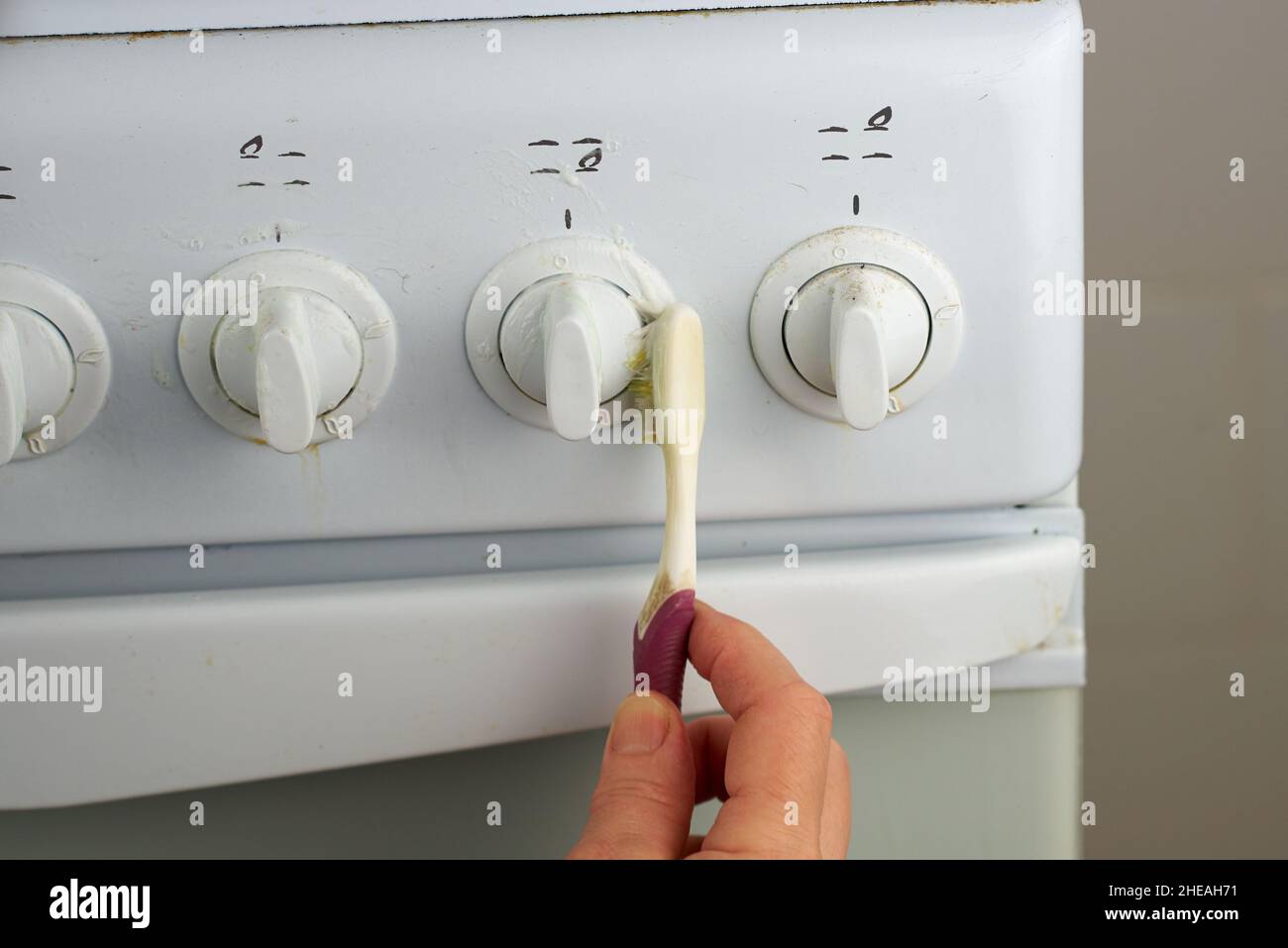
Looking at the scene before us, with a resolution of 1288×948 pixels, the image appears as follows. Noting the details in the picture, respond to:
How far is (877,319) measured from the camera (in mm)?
241

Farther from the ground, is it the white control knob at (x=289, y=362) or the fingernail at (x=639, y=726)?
the white control knob at (x=289, y=362)

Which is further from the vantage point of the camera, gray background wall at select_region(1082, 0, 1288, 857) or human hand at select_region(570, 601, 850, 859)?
gray background wall at select_region(1082, 0, 1288, 857)

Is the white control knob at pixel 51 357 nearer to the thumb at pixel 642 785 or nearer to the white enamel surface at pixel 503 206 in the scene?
the white enamel surface at pixel 503 206

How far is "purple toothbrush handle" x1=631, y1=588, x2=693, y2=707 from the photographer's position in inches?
10.7

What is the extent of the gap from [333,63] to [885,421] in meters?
0.19

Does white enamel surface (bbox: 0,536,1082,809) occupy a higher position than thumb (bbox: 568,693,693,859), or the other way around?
white enamel surface (bbox: 0,536,1082,809)

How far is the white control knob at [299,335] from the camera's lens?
0.82ft

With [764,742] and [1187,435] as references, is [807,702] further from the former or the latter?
[1187,435]

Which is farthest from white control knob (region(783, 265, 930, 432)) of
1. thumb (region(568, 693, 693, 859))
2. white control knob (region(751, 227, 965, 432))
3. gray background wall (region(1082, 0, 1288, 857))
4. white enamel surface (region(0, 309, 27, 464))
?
gray background wall (region(1082, 0, 1288, 857))

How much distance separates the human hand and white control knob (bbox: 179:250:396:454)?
0.12 m

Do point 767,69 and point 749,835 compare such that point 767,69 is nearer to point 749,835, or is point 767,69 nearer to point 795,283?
point 795,283

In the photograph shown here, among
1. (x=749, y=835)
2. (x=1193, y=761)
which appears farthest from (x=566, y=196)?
(x=1193, y=761)

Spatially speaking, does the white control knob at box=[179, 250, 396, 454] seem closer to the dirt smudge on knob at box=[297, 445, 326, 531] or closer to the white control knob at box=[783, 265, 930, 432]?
the dirt smudge on knob at box=[297, 445, 326, 531]

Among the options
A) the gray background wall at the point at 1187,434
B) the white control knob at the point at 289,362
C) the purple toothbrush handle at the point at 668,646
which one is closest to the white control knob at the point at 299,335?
the white control knob at the point at 289,362
